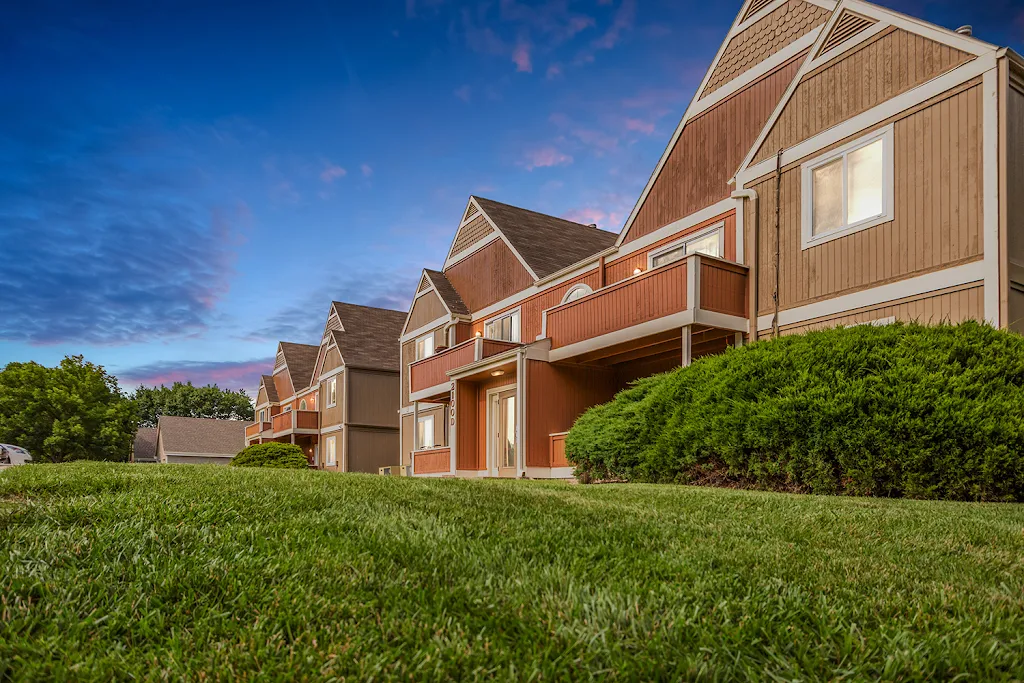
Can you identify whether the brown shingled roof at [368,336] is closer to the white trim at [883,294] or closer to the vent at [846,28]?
the white trim at [883,294]

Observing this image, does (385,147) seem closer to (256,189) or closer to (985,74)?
(256,189)

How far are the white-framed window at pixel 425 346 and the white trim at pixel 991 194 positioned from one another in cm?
2060

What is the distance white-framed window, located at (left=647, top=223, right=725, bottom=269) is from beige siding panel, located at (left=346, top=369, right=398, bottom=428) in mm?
22245

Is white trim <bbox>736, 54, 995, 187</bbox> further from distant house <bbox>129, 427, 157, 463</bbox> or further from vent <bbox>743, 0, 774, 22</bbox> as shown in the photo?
distant house <bbox>129, 427, 157, 463</bbox>

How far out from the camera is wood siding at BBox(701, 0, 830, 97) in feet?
48.4

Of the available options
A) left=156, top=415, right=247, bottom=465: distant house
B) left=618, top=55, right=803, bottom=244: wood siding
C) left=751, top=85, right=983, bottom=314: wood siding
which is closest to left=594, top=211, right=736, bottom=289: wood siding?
left=618, top=55, right=803, bottom=244: wood siding

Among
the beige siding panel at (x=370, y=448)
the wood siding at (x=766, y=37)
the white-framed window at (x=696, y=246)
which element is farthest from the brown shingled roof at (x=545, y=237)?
the beige siding panel at (x=370, y=448)

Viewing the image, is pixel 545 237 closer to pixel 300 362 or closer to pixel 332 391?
pixel 332 391

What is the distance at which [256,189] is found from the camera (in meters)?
25.2

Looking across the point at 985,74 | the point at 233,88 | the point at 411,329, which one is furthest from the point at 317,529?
the point at 411,329

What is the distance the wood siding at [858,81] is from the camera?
467 inches

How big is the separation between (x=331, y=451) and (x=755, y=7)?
30.0 m

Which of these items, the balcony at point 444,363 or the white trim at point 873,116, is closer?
the white trim at point 873,116

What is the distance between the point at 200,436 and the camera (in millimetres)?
59375
